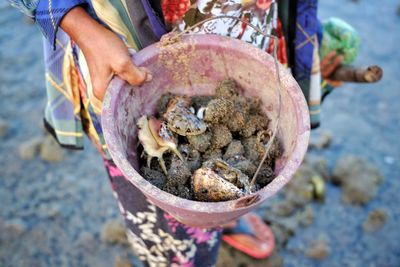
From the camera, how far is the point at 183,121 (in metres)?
1.07

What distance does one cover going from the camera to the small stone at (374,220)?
2178 millimetres

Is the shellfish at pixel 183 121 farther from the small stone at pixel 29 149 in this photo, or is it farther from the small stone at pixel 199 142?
the small stone at pixel 29 149

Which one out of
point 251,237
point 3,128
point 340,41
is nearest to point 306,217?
point 251,237

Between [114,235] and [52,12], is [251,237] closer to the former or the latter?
[114,235]

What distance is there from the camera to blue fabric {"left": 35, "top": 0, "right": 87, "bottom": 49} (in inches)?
41.5

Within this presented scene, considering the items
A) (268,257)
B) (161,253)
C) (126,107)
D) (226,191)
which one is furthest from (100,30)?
(268,257)

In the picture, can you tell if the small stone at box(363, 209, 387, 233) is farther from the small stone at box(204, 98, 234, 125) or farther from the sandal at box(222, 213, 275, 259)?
the small stone at box(204, 98, 234, 125)

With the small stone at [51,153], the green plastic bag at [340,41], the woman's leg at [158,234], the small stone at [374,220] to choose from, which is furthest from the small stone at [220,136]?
the small stone at [51,153]

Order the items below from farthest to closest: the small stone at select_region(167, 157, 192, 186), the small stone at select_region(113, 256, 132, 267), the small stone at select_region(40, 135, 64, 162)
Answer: the small stone at select_region(40, 135, 64, 162), the small stone at select_region(113, 256, 132, 267), the small stone at select_region(167, 157, 192, 186)

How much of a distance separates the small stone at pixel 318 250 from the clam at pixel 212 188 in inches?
49.8

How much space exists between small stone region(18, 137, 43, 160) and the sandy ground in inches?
1.0

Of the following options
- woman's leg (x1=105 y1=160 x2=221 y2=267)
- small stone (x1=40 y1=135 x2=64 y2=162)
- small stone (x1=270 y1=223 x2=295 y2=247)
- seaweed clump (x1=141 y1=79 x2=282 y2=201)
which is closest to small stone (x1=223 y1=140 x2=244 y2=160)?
seaweed clump (x1=141 y1=79 x2=282 y2=201)

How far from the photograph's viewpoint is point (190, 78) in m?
1.18

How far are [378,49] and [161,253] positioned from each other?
94.5 inches
